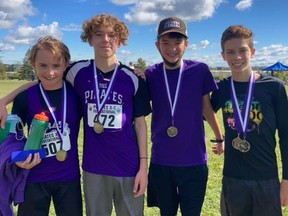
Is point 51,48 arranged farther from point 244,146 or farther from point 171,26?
point 244,146

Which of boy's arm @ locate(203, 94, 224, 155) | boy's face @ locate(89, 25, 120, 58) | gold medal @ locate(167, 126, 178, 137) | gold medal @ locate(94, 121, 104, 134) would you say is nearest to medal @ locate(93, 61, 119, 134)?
gold medal @ locate(94, 121, 104, 134)

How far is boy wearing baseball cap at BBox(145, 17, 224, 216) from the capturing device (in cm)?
334

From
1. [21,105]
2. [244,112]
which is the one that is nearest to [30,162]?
[21,105]

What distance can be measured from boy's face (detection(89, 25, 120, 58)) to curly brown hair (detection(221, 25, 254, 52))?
1041mm

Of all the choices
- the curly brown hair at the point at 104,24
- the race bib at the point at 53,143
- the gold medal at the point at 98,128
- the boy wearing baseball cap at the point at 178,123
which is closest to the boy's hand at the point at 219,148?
the boy wearing baseball cap at the point at 178,123

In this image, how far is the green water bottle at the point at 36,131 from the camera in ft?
9.27

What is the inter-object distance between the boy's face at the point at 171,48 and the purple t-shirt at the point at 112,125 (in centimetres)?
39

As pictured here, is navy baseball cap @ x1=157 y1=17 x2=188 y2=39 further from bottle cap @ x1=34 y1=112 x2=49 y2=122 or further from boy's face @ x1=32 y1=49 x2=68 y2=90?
bottle cap @ x1=34 y1=112 x2=49 y2=122

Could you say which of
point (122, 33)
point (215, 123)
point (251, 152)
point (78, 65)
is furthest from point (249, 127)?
point (78, 65)

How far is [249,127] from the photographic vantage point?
10.3 ft

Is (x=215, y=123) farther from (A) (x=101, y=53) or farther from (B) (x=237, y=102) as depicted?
(A) (x=101, y=53)

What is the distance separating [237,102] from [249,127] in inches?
9.9

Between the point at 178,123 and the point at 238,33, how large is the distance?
1.01 m

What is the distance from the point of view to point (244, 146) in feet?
10.3
